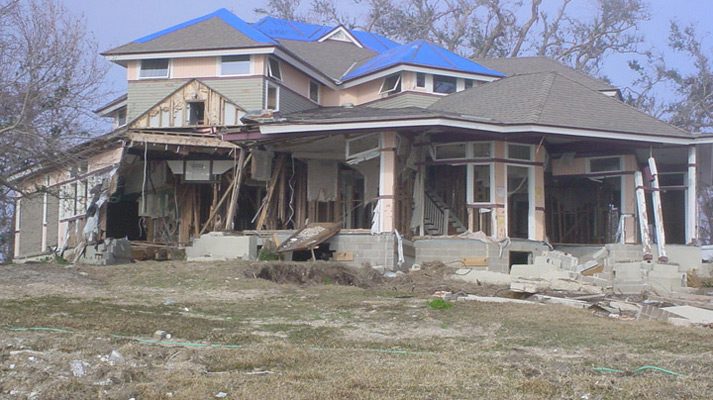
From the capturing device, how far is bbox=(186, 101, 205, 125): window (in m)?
27.4

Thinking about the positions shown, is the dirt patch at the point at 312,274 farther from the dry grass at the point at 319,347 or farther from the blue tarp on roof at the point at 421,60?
the blue tarp on roof at the point at 421,60

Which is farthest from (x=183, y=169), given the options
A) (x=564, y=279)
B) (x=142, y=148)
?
(x=564, y=279)

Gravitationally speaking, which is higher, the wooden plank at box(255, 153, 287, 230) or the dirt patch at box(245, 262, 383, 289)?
the wooden plank at box(255, 153, 287, 230)

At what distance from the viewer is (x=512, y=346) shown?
10.4 m

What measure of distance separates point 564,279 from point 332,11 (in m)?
38.1

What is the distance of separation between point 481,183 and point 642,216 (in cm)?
470

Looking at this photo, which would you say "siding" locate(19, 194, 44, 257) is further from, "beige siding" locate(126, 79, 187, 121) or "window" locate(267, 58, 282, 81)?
"window" locate(267, 58, 282, 81)

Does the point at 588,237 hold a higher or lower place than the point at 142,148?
lower

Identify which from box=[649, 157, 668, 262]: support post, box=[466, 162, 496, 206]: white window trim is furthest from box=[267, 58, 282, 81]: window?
box=[649, 157, 668, 262]: support post

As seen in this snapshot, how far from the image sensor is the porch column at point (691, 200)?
24.1 m

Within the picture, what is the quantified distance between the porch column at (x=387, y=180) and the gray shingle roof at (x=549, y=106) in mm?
2805

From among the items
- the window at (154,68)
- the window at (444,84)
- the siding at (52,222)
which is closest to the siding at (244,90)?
the window at (154,68)

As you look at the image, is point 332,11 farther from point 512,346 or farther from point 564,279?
point 512,346

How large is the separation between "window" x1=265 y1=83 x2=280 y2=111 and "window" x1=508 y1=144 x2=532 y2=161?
7992 mm
